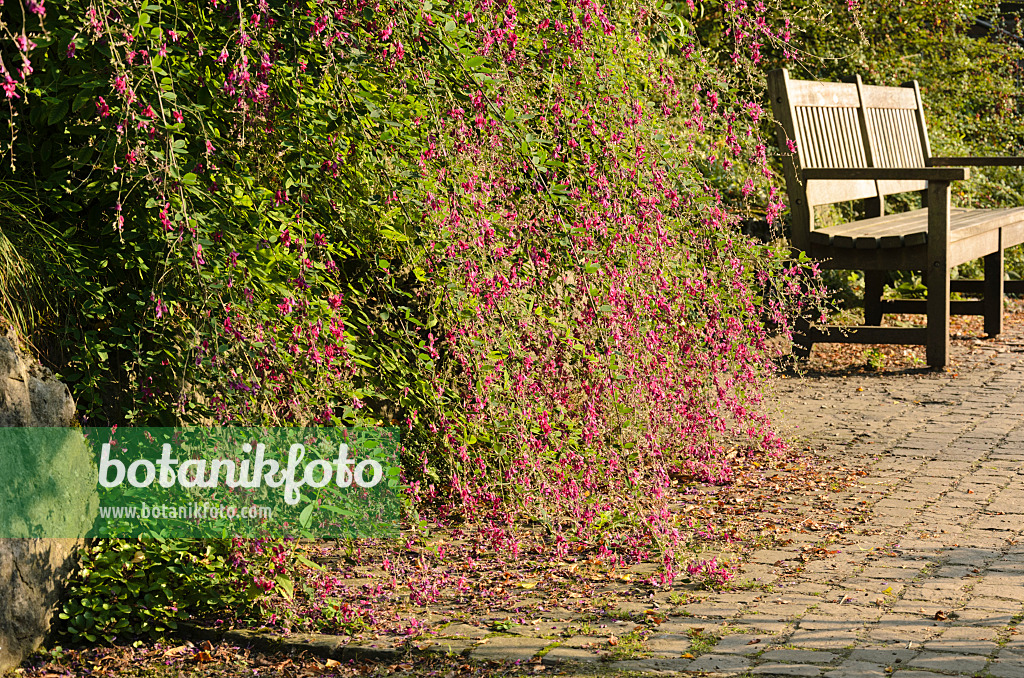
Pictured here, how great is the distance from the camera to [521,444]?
354 centimetres

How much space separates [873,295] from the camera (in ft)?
27.5

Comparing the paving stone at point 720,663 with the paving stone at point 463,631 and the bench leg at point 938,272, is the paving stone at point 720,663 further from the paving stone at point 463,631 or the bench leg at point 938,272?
the bench leg at point 938,272

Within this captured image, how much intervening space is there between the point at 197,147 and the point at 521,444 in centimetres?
131

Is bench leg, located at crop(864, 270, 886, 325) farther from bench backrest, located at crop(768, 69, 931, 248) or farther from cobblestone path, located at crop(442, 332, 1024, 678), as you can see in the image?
cobblestone path, located at crop(442, 332, 1024, 678)

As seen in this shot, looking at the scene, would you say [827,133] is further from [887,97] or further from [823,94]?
[887,97]

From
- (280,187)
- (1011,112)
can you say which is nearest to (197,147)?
(280,187)

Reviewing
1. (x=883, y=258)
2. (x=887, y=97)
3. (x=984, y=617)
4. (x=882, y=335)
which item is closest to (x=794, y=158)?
(x=883, y=258)

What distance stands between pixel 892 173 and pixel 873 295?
54.3 inches

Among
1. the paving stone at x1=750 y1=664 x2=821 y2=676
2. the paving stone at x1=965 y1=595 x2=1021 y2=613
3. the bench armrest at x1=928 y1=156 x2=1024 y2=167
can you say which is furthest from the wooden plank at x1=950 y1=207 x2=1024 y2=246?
the paving stone at x1=750 y1=664 x2=821 y2=676

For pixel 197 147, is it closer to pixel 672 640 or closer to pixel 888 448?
pixel 672 640

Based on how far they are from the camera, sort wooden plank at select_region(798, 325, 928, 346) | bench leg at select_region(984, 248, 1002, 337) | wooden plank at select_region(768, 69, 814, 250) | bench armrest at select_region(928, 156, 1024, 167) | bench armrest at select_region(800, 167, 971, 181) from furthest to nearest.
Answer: bench armrest at select_region(928, 156, 1024, 167)
bench leg at select_region(984, 248, 1002, 337)
wooden plank at select_region(798, 325, 928, 346)
wooden plank at select_region(768, 69, 814, 250)
bench armrest at select_region(800, 167, 971, 181)

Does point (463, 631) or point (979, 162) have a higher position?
point (979, 162)

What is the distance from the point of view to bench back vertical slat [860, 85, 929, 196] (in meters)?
8.66

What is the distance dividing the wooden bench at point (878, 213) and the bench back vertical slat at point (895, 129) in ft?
0.04
